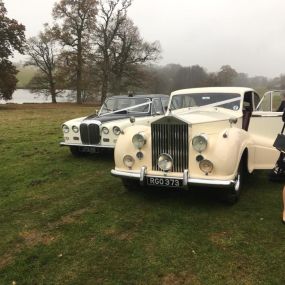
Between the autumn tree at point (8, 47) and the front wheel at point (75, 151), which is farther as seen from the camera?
the autumn tree at point (8, 47)

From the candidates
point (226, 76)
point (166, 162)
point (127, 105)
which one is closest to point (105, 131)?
point (127, 105)

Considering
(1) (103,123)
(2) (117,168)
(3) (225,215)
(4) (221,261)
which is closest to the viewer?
(4) (221,261)

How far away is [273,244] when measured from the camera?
4832 mm

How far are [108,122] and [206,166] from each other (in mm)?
4402

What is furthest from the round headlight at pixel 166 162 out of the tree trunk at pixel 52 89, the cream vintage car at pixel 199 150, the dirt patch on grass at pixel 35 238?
the tree trunk at pixel 52 89

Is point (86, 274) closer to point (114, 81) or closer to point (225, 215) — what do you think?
point (225, 215)

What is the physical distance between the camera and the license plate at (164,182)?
608 cm

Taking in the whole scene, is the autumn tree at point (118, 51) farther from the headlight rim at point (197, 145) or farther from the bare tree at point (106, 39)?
the headlight rim at point (197, 145)

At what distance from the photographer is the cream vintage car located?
600 cm

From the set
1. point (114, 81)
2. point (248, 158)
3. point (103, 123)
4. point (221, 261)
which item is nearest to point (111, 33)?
point (114, 81)

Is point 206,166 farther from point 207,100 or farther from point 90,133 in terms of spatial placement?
point 90,133

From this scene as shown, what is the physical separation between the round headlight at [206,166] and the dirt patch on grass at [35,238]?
241cm

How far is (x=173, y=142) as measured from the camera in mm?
6246

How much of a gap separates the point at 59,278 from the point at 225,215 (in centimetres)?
274
